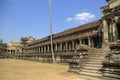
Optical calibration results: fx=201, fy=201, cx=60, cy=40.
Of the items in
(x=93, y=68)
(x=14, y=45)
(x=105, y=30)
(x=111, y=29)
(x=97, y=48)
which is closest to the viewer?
(x=93, y=68)

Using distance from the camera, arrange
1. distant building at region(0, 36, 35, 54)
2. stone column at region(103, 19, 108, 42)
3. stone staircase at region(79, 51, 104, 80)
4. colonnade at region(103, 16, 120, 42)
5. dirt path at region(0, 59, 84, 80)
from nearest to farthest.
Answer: stone staircase at region(79, 51, 104, 80), dirt path at region(0, 59, 84, 80), colonnade at region(103, 16, 120, 42), stone column at region(103, 19, 108, 42), distant building at region(0, 36, 35, 54)

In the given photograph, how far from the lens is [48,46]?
4731 centimetres

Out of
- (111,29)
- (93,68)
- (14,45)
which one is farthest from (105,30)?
(14,45)

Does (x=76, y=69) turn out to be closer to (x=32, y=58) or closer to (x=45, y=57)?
(x=45, y=57)

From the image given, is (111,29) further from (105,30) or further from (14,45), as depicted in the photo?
(14,45)

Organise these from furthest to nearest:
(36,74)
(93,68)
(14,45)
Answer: (14,45), (36,74), (93,68)

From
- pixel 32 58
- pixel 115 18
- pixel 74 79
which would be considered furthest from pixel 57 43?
pixel 74 79

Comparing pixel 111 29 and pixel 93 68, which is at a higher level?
pixel 111 29

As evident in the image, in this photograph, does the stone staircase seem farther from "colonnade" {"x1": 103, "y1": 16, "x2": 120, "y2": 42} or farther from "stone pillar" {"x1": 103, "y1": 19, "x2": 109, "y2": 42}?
"stone pillar" {"x1": 103, "y1": 19, "x2": 109, "y2": 42}

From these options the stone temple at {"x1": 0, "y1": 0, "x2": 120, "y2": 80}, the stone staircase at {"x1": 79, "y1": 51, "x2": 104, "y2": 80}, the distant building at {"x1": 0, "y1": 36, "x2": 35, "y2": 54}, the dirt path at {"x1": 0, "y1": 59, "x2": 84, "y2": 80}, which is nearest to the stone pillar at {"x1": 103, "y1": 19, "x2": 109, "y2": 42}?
the stone temple at {"x1": 0, "y1": 0, "x2": 120, "y2": 80}

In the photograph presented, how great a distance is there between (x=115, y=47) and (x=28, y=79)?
611cm

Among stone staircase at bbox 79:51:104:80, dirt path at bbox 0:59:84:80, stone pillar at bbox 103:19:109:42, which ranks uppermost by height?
stone pillar at bbox 103:19:109:42

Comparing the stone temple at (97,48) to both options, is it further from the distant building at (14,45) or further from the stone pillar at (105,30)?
the distant building at (14,45)

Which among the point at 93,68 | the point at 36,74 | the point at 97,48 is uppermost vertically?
the point at 97,48
